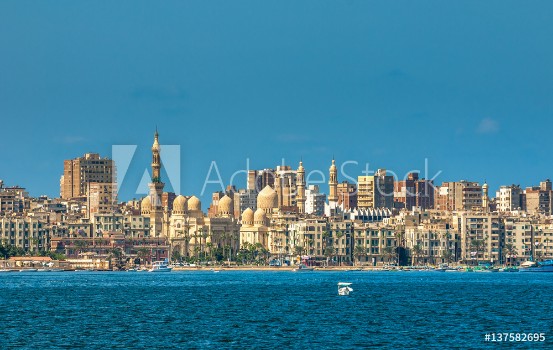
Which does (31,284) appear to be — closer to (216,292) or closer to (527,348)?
(216,292)

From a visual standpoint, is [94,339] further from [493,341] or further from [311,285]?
[311,285]

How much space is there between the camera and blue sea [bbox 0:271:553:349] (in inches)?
2768

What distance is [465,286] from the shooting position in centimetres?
14025

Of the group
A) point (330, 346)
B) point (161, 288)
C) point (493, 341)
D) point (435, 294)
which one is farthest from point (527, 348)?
point (161, 288)

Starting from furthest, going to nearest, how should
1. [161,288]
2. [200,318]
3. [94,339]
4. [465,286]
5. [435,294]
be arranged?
[465,286]
[161,288]
[435,294]
[200,318]
[94,339]

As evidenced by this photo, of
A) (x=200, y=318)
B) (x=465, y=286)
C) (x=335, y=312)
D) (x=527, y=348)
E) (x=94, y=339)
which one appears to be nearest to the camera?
(x=527, y=348)

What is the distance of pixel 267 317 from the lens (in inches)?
3420

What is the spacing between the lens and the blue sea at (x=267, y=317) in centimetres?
7031

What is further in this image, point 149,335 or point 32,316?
point 32,316

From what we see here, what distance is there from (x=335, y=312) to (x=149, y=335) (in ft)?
67.6

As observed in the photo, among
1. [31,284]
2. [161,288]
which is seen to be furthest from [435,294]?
[31,284]

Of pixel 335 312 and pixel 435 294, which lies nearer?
pixel 335 312

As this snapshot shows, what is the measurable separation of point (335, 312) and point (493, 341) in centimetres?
2271

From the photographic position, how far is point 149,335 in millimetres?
73625
